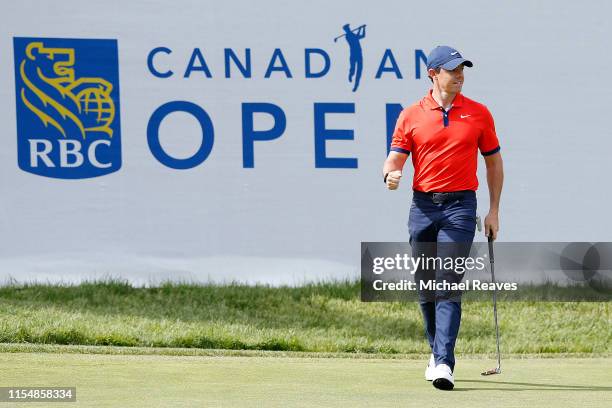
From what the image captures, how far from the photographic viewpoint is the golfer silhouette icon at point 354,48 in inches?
378

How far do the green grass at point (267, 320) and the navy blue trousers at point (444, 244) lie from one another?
2.83 m

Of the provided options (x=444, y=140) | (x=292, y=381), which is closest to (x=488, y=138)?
(x=444, y=140)

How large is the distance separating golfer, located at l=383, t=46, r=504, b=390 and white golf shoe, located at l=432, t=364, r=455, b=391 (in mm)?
91

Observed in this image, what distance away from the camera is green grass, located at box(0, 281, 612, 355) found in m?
8.48

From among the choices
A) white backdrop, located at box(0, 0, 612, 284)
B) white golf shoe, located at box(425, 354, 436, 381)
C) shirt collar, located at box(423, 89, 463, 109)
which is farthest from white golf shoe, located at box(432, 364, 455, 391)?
white backdrop, located at box(0, 0, 612, 284)

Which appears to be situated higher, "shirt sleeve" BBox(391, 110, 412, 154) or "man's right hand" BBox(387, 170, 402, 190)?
"shirt sleeve" BBox(391, 110, 412, 154)

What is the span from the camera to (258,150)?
378 inches

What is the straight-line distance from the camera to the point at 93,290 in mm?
9445

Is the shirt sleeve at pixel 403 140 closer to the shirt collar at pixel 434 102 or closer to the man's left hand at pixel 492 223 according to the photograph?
the shirt collar at pixel 434 102

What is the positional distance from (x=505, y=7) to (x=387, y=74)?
115 cm

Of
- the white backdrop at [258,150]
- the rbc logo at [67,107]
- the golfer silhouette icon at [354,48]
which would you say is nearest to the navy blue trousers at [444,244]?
the white backdrop at [258,150]

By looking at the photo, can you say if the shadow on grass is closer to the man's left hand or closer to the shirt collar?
the man's left hand

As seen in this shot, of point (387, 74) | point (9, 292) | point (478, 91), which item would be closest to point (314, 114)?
point (387, 74)

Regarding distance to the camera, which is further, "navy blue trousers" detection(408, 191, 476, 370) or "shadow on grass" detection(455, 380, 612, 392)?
"navy blue trousers" detection(408, 191, 476, 370)
